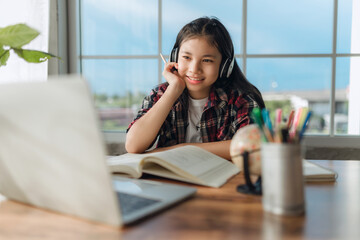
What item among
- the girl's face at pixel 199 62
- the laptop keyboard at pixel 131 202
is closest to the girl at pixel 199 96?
the girl's face at pixel 199 62

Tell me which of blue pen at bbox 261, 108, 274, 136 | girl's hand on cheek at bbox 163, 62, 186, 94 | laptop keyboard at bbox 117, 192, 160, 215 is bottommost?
laptop keyboard at bbox 117, 192, 160, 215

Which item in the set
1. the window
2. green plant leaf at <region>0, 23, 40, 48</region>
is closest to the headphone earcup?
the window

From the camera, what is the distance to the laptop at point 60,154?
45 centimetres

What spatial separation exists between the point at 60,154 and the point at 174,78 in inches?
40.7

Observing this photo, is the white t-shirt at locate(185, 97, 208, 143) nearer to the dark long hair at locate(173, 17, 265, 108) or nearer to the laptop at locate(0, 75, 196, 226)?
the dark long hair at locate(173, 17, 265, 108)

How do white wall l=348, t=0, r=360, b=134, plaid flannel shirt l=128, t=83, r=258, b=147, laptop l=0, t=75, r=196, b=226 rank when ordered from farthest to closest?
white wall l=348, t=0, r=360, b=134, plaid flannel shirt l=128, t=83, r=258, b=147, laptop l=0, t=75, r=196, b=226

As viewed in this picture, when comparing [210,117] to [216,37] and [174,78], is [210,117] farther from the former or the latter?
[216,37]

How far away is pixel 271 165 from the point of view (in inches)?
22.5

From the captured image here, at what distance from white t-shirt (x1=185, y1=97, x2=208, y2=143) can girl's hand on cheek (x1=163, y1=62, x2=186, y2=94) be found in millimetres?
170

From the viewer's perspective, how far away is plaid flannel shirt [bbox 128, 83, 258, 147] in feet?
5.01

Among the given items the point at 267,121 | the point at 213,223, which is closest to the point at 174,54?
the point at 267,121

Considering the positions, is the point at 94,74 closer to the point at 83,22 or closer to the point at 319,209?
the point at 83,22

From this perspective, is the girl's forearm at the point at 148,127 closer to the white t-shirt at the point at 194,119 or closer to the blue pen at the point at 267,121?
the white t-shirt at the point at 194,119

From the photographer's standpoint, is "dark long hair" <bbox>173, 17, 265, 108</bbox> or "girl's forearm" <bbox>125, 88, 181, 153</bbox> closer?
"girl's forearm" <bbox>125, 88, 181, 153</bbox>
